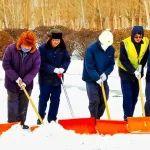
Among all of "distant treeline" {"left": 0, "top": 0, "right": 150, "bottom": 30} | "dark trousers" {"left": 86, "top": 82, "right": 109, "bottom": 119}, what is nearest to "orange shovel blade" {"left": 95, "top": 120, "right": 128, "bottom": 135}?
"dark trousers" {"left": 86, "top": 82, "right": 109, "bottom": 119}

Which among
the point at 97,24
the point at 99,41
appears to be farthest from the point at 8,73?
the point at 97,24

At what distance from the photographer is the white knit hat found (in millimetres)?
7476

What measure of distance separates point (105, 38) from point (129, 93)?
973 millimetres

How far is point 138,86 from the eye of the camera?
8.08 m

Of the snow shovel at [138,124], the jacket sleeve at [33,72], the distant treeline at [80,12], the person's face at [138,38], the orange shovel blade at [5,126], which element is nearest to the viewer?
the orange shovel blade at [5,126]

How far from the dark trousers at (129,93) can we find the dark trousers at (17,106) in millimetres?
1526

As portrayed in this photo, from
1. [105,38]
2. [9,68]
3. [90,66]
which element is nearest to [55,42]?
[90,66]

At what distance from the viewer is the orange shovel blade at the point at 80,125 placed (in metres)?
7.16

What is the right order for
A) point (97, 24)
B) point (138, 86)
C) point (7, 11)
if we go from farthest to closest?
point (7, 11) < point (97, 24) < point (138, 86)

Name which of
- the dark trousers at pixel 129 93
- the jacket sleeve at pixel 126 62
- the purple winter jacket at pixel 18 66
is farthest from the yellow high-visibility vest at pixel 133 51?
the purple winter jacket at pixel 18 66

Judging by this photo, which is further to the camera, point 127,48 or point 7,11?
point 7,11

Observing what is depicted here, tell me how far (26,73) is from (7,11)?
→ 3137cm

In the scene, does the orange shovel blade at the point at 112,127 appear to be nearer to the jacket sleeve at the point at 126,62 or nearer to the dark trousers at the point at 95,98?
the dark trousers at the point at 95,98

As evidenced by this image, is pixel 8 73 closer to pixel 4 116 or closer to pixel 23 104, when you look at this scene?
pixel 23 104
